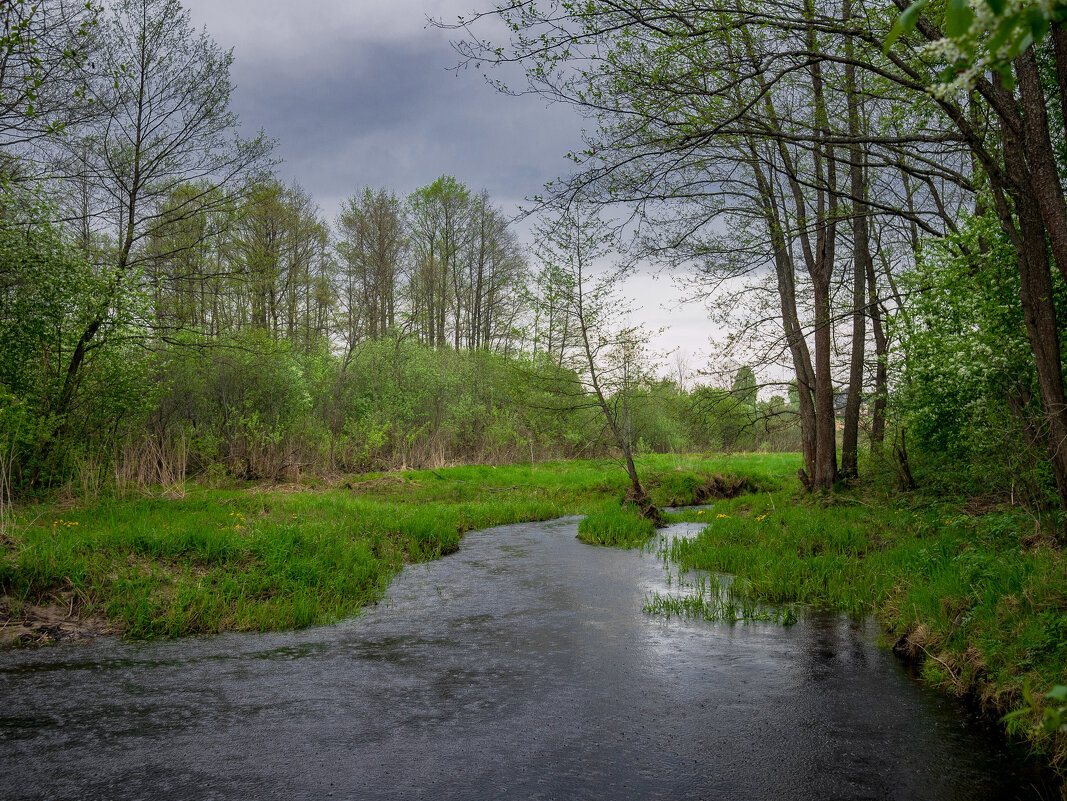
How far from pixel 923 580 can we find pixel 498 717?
4984 millimetres

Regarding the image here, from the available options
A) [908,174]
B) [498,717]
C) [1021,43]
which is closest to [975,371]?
[908,174]

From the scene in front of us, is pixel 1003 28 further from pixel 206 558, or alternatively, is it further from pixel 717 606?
pixel 206 558

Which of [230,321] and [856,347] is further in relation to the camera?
[230,321]

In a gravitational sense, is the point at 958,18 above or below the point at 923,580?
above

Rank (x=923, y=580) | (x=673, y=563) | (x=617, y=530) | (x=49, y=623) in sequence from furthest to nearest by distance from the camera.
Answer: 1. (x=617, y=530)
2. (x=673, y=563)
3. (x=923, y=580)
4. (x=49, y=623)

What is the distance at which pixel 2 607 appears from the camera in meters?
6.82

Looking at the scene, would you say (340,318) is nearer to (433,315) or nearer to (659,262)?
(433,315)

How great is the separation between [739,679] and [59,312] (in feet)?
39.9

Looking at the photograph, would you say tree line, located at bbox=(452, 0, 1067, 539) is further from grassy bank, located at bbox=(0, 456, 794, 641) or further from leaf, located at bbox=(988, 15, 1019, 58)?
grassy bank, located at bbox=(0, 456, 794, 641)

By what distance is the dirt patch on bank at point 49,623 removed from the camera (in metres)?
6.48

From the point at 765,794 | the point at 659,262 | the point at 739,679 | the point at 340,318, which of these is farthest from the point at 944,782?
the point at 340,318

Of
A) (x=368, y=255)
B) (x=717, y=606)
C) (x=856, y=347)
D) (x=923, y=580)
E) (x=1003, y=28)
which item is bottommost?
(x=717, y=606)

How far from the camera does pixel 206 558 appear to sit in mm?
8398

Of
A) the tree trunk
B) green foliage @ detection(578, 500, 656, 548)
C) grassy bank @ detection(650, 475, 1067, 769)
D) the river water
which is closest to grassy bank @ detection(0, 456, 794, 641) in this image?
the river water
